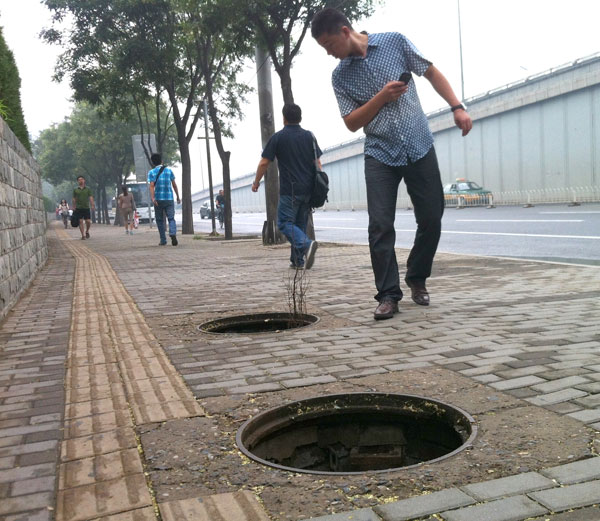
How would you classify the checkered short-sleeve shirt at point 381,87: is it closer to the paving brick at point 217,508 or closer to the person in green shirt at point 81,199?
the paving brick at point 217,508

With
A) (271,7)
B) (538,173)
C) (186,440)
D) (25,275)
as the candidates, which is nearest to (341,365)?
(186,440)

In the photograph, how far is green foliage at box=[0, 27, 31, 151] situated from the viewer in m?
9.13

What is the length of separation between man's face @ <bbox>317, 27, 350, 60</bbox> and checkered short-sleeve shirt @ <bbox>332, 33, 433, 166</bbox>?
94 millimetres

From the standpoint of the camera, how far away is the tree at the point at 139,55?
75.2 ft

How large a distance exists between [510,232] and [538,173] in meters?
21.6

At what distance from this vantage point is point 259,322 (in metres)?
5.27

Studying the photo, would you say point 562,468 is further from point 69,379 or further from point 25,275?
point 25,275

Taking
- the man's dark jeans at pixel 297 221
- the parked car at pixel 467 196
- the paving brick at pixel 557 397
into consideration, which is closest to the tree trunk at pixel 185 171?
the parked car at pixel 467 196

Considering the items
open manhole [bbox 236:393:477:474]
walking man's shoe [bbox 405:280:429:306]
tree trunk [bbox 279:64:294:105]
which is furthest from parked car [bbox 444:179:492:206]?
open manhole [bbox 236:393:477:474]

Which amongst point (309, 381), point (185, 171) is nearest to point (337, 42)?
point (309, 381)

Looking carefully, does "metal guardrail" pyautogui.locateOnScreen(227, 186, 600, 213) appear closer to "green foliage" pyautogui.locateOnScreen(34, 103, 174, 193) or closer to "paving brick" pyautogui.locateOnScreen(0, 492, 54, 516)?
"green foliage" pyautogui.locateOnScreen(34, 103, 174, 193)

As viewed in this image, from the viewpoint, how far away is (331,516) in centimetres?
192

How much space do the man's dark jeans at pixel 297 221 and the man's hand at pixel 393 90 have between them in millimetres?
3478

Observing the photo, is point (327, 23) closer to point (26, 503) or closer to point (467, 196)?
point (26, 503)
